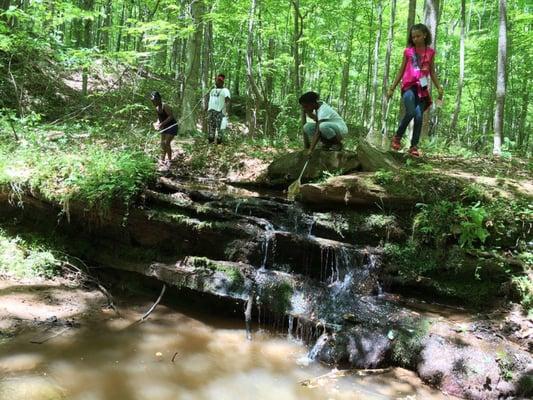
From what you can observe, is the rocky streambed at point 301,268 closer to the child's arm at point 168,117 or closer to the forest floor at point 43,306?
the forest floor at point 43,306

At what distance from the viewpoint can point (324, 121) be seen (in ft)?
25.9

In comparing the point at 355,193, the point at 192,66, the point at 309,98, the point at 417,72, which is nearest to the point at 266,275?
the point at 355,193

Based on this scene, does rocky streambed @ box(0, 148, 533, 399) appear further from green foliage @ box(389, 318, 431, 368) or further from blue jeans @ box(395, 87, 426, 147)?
blue jeans @ box(395, 87, 426, 147)

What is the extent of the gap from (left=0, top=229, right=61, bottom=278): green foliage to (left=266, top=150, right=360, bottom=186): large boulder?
14.1 feet

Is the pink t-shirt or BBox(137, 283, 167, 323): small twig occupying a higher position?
the pink t-shirt

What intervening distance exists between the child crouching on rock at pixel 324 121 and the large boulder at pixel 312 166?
26 centimetres

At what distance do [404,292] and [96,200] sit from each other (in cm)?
462

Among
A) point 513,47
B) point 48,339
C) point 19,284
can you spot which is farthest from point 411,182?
point 513,47

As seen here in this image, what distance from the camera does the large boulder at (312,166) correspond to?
7.65m

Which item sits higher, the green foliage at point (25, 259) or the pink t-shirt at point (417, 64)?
the pink t-shirt at point (417, 64)

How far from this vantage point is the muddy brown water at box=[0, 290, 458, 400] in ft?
12.4

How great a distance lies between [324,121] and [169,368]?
5.25 m

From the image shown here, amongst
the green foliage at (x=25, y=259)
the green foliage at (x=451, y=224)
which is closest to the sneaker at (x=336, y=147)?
the green foliage at (x=451, y=224)

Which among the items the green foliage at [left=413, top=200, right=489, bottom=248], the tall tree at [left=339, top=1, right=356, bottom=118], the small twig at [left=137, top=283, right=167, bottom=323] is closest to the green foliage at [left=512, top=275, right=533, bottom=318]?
the green foliage at [left=413, top=200, right=489, bottom=248]
